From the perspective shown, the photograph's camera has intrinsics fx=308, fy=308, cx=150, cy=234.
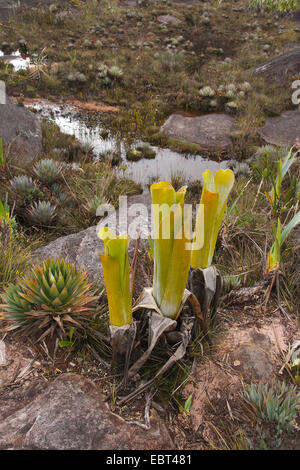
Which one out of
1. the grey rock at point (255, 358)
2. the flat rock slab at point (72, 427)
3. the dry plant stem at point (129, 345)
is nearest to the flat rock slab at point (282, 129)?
the grey rock at point (255, 358)

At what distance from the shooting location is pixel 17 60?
436 inches

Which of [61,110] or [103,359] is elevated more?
[61,110]

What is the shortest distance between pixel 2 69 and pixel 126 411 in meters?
11.4

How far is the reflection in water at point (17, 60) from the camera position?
10.5m

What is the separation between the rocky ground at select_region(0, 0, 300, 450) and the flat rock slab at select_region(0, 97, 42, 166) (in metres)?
0.03

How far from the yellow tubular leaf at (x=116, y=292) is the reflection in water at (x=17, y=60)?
11.0 m

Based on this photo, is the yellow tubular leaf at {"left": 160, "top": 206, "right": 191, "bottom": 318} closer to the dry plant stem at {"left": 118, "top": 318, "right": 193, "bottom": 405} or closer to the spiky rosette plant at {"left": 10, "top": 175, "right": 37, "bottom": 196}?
the dry plant stem at {"left": 118, "top": 318, "right": 193, "bottom": 405}

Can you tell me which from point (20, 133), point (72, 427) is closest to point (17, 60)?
point (20, 133)

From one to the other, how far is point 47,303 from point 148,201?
261 centimetres

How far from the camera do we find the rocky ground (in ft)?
5.39

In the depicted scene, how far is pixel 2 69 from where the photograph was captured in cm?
995

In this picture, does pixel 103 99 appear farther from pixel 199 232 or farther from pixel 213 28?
pixel 213 28
